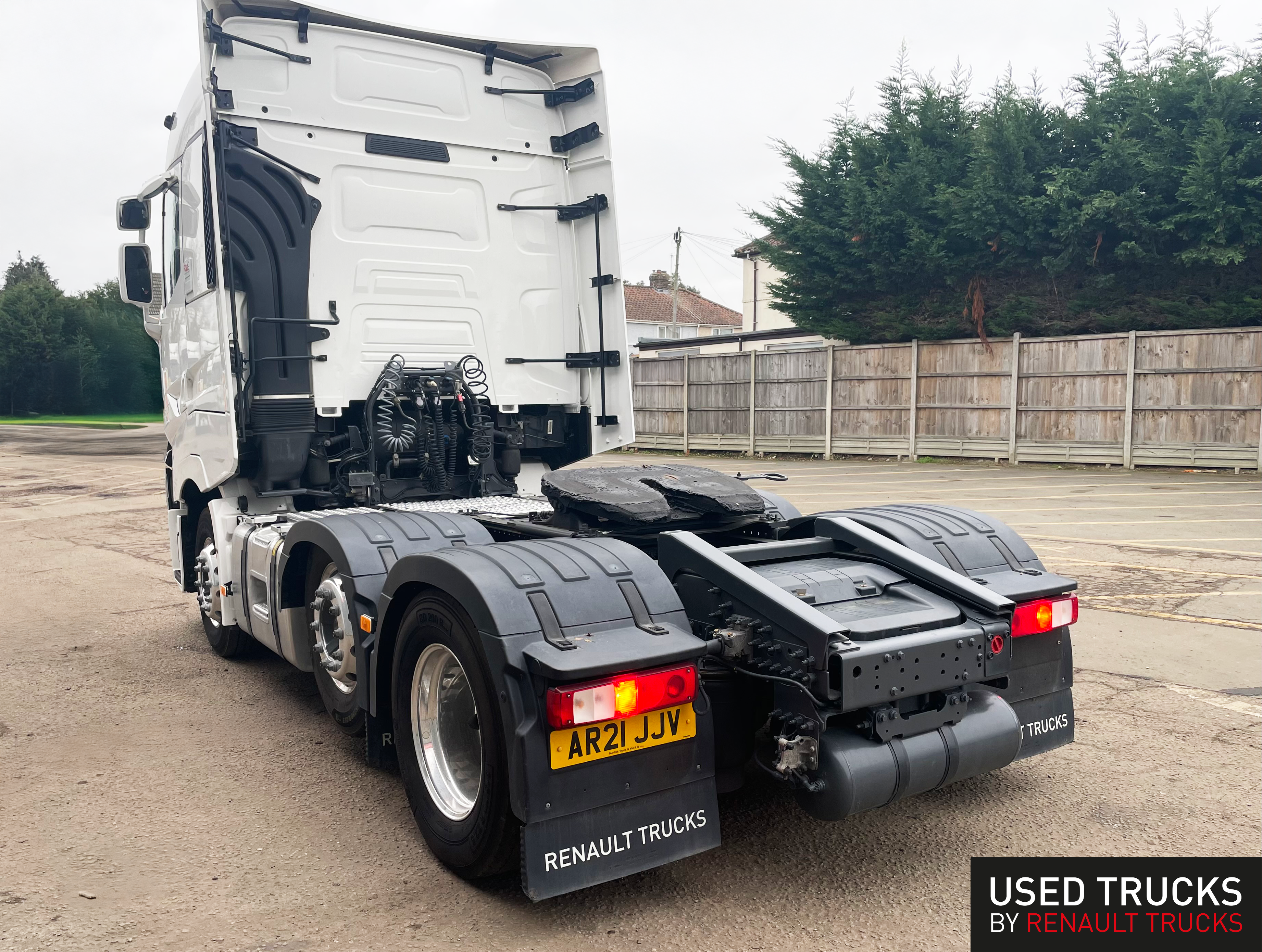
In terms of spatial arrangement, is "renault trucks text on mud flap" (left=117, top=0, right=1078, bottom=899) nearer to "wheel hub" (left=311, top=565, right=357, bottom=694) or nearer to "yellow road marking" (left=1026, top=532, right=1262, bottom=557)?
"wheel hub" (left=311, top=565, right=357, bottom=694)

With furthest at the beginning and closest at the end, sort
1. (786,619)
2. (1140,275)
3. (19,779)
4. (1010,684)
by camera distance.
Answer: (1140,275) < (19,779) < (1010,684) < (786,619)

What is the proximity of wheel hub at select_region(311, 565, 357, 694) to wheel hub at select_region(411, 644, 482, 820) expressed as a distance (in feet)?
2.03

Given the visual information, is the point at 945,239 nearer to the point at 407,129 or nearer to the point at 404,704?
the point at 407,129

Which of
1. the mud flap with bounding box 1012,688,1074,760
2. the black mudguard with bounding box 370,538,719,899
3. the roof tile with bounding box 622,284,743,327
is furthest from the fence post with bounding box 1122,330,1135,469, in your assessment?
the roof tile with bounding box 622,284,743,327

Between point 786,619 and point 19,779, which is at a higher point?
point 786,619

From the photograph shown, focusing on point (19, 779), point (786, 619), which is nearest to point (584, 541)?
point (786, 619)

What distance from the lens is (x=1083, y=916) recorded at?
316cm

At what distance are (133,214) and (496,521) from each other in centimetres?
376

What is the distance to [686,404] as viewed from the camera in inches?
965

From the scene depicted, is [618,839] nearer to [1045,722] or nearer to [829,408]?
[1045,722]

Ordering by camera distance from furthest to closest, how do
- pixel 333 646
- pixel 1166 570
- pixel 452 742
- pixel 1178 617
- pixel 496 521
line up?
1. pixel 1166 570
2. pixel 1178 617
3. pixel 496 521
4. pixel 333 646
5. pixel 452 742

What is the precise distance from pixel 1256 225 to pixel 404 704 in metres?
18.1

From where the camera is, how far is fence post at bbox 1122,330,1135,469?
17500 millimetres

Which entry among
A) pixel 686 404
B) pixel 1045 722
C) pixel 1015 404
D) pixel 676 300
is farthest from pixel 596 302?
pixel 676 300
